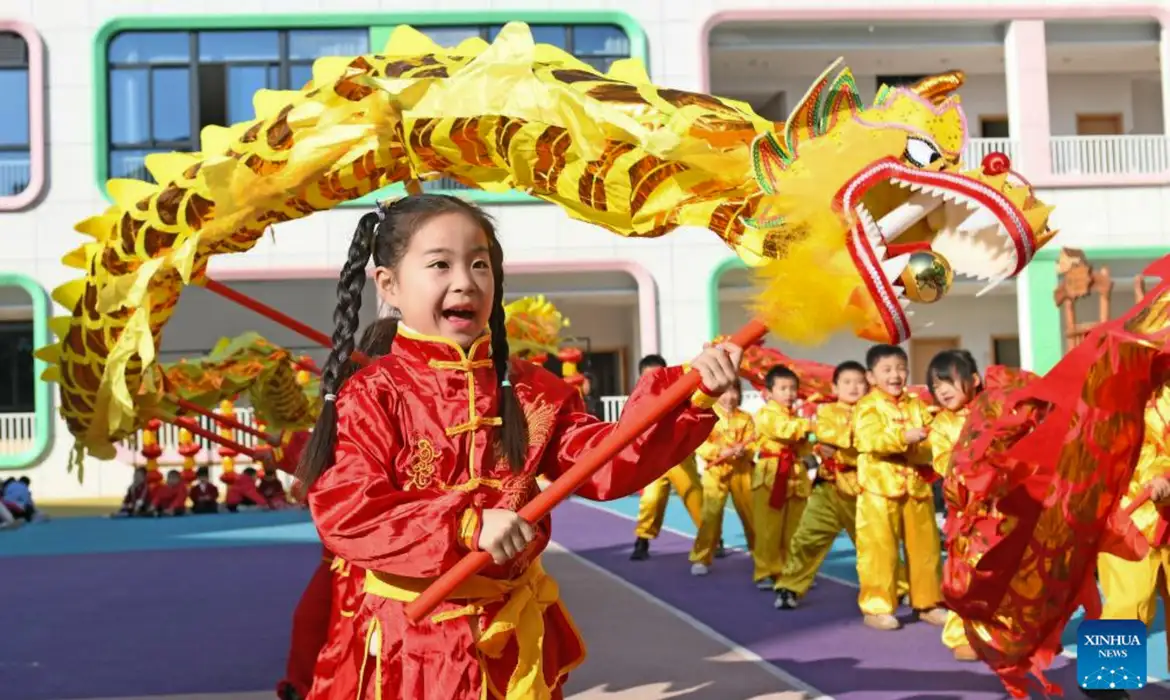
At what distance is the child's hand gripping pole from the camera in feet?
7.75

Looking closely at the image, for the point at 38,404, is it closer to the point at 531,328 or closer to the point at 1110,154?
the point at 531,328

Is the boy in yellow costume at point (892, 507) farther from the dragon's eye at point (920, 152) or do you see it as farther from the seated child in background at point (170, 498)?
the seated child in background at point (170, 498)

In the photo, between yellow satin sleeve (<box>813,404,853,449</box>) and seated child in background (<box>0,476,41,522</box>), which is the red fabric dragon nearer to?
yellow satin sleeve (<box>813,404,853,449</box>)

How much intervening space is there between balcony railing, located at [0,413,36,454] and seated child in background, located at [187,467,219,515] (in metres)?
3.25

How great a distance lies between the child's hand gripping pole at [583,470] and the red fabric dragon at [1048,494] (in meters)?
1.80

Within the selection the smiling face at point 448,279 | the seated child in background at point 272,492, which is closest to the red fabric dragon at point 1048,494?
the smiling face at point 448,279

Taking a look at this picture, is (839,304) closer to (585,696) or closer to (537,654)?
(537,654)

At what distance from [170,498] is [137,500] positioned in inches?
16.3

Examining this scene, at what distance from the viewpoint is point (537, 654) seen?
261 cm

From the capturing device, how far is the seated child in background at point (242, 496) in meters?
15.8

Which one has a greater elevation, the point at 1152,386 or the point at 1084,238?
the point at 1084,238

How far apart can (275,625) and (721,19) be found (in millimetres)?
12649

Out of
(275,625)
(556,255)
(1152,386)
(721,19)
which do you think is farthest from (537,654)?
(721,19)

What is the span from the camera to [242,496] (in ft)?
52.1
